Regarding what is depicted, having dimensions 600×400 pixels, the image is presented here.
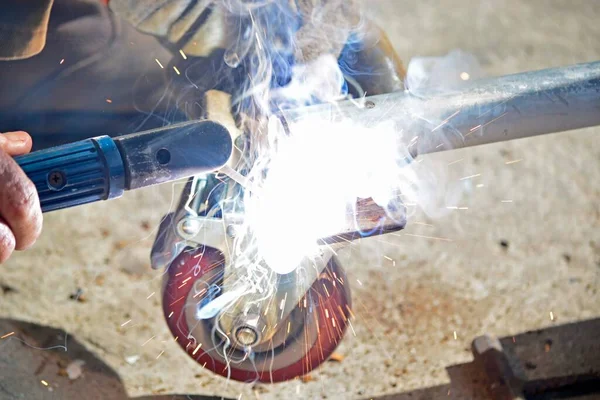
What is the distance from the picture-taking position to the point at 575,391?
1916 millimetres

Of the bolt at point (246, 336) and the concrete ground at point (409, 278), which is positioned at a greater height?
the bolt at point (246, 336)

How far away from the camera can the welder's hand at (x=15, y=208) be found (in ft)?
3.84

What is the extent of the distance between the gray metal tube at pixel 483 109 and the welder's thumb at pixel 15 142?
2.17 ft

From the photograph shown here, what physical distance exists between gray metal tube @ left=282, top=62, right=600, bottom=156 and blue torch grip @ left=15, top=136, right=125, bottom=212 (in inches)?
16.4

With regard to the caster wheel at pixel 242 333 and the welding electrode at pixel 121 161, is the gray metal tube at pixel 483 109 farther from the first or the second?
the caster wheel at pixel 242 333

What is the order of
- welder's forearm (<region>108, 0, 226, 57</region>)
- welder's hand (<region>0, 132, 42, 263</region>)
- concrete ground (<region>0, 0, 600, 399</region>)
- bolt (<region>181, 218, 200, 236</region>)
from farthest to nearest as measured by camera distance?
1. concrete ground (<region>0, 0, 600, 399</region>)
2. welder's forearm (<region>108, 0, 226, 57</region>)
3. bolt (<region>181, 218, 200, 236</region>)
4. welder's hand (<region>0, 132, 42, 263</region>)

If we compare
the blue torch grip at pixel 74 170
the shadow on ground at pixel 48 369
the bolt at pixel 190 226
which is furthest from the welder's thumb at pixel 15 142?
the shadow on ground at pixel 48 369

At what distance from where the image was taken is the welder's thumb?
151 centimetres

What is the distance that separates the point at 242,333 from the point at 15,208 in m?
0.58

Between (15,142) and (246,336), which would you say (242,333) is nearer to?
(246,336)

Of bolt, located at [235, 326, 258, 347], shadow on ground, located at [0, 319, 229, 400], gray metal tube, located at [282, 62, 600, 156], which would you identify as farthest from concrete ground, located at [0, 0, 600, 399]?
gray metal tube, located at [282, 62, 600, 156]

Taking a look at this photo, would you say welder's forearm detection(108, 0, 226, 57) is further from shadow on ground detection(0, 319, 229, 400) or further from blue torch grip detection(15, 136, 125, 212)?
shadow on ground detection(0, 319, 229, 400)

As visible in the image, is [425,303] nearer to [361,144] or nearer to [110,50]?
[361,144]

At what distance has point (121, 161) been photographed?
1.24 metres
